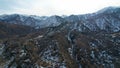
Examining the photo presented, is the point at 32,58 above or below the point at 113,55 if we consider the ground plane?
above

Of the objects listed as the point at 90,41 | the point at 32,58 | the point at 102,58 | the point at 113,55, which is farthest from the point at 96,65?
the point at 32,58

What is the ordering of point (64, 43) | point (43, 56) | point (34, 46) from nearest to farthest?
point (43, 56), point (34, 46), point (64, 43)

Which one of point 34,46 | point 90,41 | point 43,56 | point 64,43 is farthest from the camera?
point 90,41

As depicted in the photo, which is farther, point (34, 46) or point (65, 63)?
point (34, 46)

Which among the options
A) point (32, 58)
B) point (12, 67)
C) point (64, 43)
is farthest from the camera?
point (64, 43)

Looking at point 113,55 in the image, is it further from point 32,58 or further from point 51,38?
point 32,58

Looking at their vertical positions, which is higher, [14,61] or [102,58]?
[14,61]

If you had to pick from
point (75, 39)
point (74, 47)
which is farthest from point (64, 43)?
point (75, 39)

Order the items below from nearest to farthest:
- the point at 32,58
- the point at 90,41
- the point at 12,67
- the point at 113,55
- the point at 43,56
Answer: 1. the point at 12,67
2. the point at 32,58
3. the point at 43,56
4. the point at 113,55
5. the point at 90,41

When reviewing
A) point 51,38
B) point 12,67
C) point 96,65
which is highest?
point 51,38
